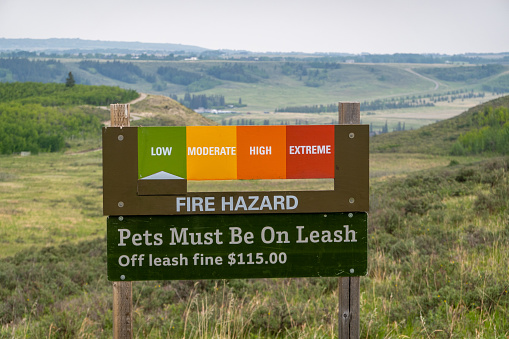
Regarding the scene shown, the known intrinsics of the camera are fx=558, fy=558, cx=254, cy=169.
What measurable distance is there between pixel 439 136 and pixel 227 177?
73148mm

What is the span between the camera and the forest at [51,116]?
3797 inches

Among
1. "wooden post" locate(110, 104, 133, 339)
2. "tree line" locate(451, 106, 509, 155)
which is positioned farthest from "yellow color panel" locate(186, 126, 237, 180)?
"tree line" locate(451, 106, 509, 155)

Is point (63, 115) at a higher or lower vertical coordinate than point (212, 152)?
lower

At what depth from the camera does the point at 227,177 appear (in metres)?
3.62

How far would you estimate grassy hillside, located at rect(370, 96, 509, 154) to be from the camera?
64.2 m

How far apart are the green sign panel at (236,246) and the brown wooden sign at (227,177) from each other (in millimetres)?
67

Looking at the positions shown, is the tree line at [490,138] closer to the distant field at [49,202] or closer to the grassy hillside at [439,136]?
the grassy hillside at [439,136]

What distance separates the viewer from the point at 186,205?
358cm

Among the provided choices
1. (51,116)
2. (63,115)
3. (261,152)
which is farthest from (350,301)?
(63,115)

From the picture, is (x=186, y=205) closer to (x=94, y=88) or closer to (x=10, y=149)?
(x=10, y=149)

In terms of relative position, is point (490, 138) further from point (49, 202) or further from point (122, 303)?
point (122, 303)

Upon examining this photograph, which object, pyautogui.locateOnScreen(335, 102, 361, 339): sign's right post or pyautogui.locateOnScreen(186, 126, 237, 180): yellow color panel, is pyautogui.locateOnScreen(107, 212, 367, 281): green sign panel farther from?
pyautogui.locateOnScreen(186, 126, 237, 180): yellow color panel

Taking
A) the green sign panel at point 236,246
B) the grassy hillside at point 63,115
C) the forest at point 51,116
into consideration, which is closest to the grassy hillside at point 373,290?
the green sign panel at point 236,246

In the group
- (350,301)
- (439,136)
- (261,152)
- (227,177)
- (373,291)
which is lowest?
(439,136)
